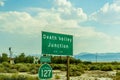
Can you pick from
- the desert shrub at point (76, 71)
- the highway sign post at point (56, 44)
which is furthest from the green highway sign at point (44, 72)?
the desert shrub at point (76, 71)

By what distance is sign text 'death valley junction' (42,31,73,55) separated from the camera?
11.0 metres

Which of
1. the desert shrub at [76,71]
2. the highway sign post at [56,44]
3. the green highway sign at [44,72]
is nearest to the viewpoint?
the green highway sign at [44,72]

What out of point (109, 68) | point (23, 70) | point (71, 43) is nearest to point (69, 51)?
point (71, 43)

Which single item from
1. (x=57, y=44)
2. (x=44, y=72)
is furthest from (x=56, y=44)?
(x=44, y=72)

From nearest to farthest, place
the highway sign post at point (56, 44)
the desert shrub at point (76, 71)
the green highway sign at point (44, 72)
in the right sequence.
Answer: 1. the green highway sign at point (44, 72)
2. the highway sign post at point (56, 44)
3. the desert shrub at point (76, 71)

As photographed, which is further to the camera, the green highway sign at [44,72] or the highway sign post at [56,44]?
the highway sign post at [56,44]

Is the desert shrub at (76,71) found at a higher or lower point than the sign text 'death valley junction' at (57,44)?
lower

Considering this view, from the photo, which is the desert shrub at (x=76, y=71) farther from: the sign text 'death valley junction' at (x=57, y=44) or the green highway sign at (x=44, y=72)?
the green highway sign at (x=44, y=72)

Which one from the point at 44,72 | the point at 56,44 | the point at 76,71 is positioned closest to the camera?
the point at 44,72

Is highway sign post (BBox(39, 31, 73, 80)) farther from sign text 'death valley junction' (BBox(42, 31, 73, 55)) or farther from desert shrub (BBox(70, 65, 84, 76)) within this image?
desert shrub (BBox(70, 65, 84, 76))

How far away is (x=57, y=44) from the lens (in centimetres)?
1155

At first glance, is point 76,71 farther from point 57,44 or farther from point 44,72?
point 44,72

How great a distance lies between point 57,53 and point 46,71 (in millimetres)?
1239

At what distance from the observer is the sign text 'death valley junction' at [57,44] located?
11.0 metres
